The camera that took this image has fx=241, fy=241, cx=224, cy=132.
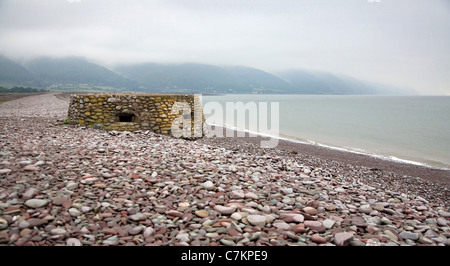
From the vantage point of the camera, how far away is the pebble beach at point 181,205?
401 centimetres

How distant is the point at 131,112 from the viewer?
14.0m

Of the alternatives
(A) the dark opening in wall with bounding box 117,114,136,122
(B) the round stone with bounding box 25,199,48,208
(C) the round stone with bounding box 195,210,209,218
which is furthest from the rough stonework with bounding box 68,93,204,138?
(C) the round stone with bounding box 195,210,209,218

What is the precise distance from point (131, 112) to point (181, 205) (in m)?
10.3

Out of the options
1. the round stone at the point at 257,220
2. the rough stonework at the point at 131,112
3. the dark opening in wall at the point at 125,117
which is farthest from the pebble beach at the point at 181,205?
the dark opening in wall at the point at 125,117

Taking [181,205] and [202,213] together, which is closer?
[202,213]

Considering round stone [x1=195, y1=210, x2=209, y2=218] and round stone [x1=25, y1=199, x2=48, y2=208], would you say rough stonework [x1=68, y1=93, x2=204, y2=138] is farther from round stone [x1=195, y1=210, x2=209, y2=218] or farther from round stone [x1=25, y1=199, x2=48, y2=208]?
round stone [x1=195, y1=210, x2=209, y2=218]

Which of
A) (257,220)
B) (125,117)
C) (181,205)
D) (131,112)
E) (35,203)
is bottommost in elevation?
(257,220)

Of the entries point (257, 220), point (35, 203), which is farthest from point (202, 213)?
point (35, 203)

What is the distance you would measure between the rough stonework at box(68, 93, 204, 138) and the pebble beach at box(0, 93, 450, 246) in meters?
5.36

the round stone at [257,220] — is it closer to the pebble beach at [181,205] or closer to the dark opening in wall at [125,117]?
the pebble beach at [181,205]

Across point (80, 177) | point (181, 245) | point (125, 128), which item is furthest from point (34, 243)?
point (125, 128)

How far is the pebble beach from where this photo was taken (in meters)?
4.01

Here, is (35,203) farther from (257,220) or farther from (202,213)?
(257,220)
